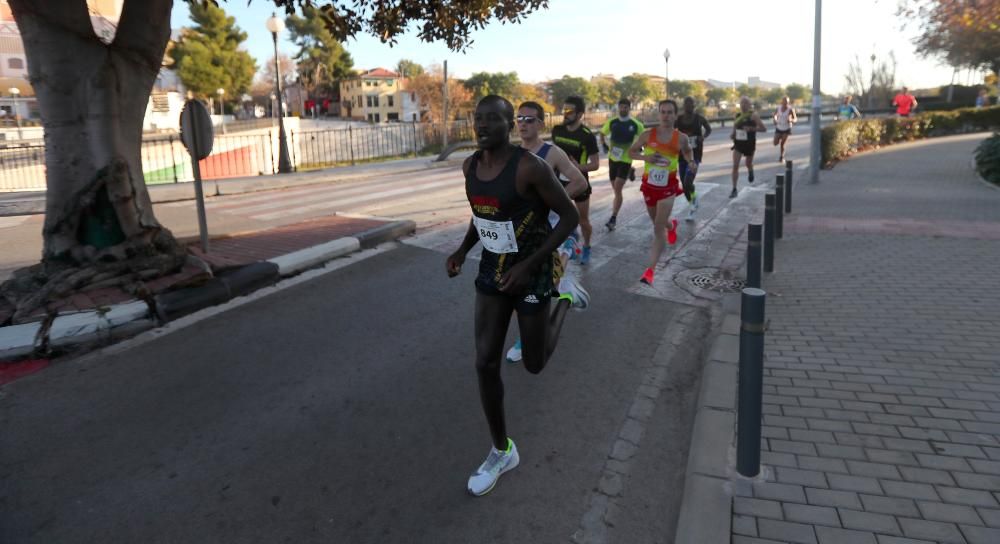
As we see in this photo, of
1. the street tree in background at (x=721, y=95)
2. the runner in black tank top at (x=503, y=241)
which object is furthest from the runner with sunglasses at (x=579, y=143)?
the street tree in background at (x=721, y=95)

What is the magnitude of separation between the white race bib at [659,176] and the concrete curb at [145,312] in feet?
13.0

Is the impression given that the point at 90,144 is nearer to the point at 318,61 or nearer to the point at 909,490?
the point at 909,490

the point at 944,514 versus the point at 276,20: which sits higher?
the point at 276,20

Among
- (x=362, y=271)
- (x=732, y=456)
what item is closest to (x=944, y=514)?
(x=732, y=456)

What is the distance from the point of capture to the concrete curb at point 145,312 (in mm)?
5066

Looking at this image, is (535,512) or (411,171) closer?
(535,512)

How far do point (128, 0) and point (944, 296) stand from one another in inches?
320

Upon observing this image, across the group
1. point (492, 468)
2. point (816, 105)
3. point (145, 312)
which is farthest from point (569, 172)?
point (816, 105)

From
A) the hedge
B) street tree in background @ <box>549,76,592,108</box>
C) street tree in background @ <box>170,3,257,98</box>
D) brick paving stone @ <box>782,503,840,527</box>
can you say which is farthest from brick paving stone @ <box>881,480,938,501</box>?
street tree in background @ <box>549,76,592,108</box>

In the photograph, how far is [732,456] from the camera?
11.5 ft

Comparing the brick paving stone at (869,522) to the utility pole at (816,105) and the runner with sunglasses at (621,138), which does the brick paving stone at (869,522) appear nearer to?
the runner with sunglasses at (621,138)

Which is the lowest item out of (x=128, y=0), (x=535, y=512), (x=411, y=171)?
(x=535, y=512)

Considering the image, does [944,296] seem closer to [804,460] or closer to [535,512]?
[804,460]

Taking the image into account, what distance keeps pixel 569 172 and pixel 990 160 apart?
13211 mm
